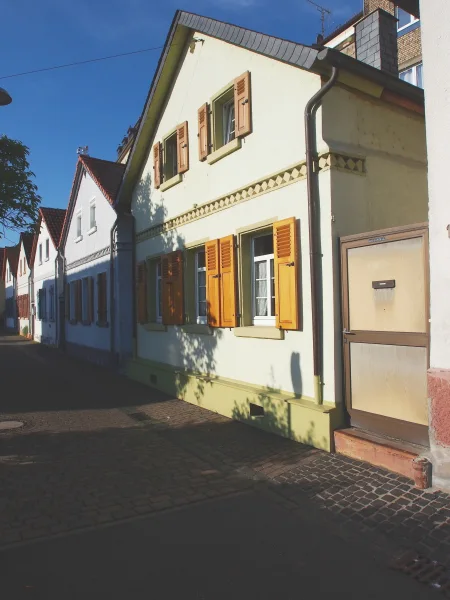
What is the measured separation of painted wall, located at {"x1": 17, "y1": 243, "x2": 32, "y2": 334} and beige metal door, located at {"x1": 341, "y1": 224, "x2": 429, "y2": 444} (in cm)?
2809

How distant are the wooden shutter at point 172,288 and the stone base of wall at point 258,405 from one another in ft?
3.72

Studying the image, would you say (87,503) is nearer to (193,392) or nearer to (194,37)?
(193,392)

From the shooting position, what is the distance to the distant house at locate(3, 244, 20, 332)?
131 ft

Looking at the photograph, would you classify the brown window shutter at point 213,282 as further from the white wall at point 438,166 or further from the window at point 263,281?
the white wall at point 438,166

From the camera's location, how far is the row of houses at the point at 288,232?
590cm

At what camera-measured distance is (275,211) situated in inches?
291

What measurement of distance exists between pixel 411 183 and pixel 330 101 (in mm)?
1909

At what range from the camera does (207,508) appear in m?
4.73

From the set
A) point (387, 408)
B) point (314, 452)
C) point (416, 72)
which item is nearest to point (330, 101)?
point (387, 408)

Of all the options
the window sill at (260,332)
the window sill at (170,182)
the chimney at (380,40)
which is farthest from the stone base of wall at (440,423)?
the window sill at (170,182)

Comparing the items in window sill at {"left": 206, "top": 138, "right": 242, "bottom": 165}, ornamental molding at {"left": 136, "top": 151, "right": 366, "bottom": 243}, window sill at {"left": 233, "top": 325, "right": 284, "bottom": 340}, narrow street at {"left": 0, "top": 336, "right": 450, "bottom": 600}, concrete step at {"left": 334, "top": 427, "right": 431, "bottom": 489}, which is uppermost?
window sill at {"left": 206, "top": 138, "right": 242, "bottom": 165}

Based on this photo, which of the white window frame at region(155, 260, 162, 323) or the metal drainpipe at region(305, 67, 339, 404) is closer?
the metal drainpipe at region(305, 67, 339, 404)

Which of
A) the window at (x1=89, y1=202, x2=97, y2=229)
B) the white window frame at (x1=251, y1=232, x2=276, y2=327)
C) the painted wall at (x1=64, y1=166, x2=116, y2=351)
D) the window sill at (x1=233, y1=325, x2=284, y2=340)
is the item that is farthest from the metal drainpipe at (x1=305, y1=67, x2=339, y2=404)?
the window at (x1=89, y1=202, x2=97, y2=229)

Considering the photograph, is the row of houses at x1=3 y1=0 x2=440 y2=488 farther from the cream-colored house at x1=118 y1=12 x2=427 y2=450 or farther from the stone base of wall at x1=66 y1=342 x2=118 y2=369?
Result: the stone base of wall at x1=66 y1=342 x2=118 y2=369
